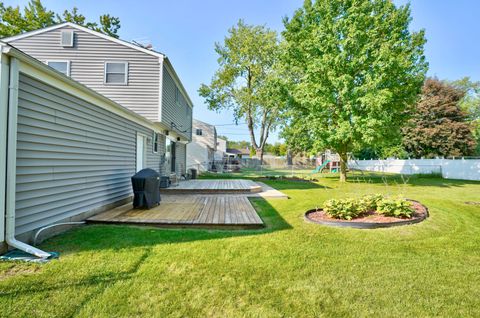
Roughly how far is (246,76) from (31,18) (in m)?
18.3

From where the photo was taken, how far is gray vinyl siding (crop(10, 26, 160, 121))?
9078 millimetres

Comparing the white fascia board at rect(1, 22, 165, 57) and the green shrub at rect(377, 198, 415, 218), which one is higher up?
the white fascia board at rect(1, 22, 165, 57)

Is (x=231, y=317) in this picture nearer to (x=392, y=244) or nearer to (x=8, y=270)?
(x=8, y=270)

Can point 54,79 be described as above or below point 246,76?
below

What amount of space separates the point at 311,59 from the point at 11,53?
43.3 ft

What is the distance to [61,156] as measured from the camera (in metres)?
4.25

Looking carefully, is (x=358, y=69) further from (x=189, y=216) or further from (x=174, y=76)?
(x=189, y=216)

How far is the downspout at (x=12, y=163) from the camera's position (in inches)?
121

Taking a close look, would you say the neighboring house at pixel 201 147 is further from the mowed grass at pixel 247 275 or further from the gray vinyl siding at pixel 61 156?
the mowed grass at pixel 247 275

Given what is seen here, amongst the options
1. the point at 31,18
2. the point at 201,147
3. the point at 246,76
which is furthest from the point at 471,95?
the point at 31,18

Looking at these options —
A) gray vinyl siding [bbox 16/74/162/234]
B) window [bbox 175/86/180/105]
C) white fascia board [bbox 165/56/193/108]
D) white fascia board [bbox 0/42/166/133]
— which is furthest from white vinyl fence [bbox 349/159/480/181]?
white fascia board [bbox 0/42/166/133]

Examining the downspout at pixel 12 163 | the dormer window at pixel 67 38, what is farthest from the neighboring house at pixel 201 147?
the downspout at pixel 12 163

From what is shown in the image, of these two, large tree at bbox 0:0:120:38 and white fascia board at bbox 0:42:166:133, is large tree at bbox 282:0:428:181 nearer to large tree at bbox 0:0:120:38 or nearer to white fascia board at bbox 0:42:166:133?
white fascia board at bbox 0:42:166:133

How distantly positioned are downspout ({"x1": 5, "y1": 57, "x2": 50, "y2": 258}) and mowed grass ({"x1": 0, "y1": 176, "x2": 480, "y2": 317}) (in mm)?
357
